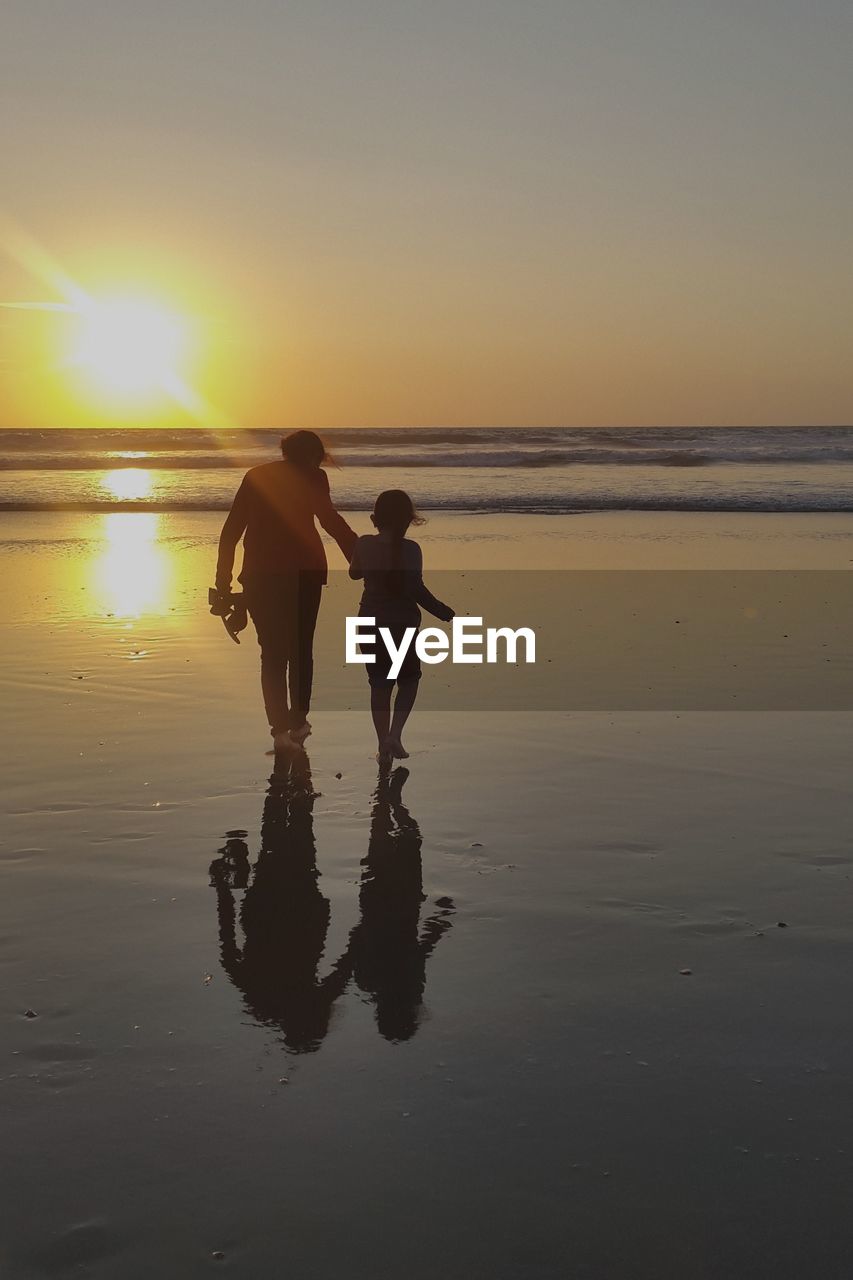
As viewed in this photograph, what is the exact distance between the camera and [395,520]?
7246 mm

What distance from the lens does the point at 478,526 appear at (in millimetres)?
23031

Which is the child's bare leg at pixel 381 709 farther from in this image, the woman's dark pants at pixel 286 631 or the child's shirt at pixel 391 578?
the woman's dark pants at pixel 286 631

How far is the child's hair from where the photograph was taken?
7219 millimetres

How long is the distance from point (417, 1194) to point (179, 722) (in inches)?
214

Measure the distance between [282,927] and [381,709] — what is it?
2.63 m

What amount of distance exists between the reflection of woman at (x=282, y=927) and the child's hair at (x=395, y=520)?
4.91 feet

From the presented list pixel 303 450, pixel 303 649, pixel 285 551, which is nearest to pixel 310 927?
pixel 303 649

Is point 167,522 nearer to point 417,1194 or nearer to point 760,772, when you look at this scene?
point 760,772

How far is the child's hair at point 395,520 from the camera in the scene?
7.22m

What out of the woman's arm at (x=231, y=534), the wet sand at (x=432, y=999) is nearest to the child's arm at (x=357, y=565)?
the woman's arm at (x=231, y=534)

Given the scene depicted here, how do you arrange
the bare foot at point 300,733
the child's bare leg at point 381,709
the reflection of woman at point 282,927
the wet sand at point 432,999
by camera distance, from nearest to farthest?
1. the wet sand at point 432,999
2. the reflection of woman at point 282,927
3. the child's bare leg at point 381,709
4. the bare foot at point 300,733

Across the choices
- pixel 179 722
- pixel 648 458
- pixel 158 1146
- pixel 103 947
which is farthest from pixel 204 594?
pixel 648 458

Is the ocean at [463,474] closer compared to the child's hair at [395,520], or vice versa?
the child's hair at [395,520]

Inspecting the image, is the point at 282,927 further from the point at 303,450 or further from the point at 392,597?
the point at 303,450
